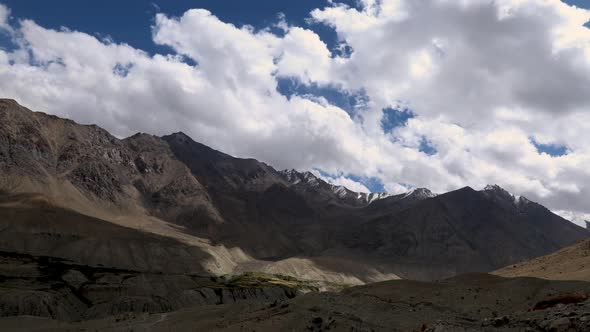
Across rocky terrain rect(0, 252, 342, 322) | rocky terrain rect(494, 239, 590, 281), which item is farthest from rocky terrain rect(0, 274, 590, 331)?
rocky terrain rect(0, 252, 342, 322)

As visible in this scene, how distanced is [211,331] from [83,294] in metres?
86.3

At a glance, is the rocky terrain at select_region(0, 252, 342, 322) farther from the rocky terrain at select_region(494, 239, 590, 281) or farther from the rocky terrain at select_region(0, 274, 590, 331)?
the rocky terrain at select_region(494, 239, 590, 281)


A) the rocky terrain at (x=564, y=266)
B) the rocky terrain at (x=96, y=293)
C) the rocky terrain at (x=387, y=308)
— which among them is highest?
the rocky terrain at (x=564, y=266)

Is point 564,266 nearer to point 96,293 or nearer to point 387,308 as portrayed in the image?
point 387,308

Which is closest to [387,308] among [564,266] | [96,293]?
[564,266]

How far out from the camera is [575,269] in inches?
2108

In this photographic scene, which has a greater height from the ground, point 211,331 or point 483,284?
point 483,284

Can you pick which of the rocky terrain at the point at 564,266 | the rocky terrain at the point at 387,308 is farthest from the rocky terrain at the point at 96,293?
the rocky terrain at the point at 564,266

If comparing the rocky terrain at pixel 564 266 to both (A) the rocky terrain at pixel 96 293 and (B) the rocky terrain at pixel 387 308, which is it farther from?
(A) the rocky terrain at pixel 96 293

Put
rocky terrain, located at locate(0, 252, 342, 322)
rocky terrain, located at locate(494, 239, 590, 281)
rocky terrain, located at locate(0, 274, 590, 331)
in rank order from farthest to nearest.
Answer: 1. rocky terrain, located at locate(0, 252, 342, 322)
2. rocky terrain, located at locate(494, 239, 590, 281)
3. rocky terrain, located at locate(0, 274, 590, 331)

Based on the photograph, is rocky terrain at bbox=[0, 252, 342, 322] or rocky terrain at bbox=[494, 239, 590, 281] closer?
rocky terrain at bbox=[494, 239, 590, 281]

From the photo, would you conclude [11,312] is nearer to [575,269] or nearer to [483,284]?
[483,284]

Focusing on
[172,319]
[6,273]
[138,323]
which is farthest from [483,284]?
[6,273]

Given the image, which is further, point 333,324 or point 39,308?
point 39,308
